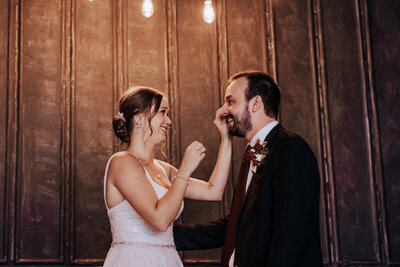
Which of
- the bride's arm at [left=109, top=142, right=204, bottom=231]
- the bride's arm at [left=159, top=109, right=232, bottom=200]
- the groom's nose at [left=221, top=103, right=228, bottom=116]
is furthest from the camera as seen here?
the bride's arm at [left=159, top=109, right=232, bottom=200]

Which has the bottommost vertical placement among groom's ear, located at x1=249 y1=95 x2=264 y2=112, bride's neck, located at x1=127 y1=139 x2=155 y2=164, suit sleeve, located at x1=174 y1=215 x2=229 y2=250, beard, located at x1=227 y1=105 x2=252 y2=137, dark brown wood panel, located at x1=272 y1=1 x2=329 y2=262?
suit sleeve, located at x1=174 y1=215 x2=229 y2=250

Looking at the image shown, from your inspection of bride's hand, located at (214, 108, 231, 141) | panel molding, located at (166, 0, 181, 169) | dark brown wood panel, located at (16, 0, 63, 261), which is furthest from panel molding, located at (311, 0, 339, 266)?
dark brown wood panel, located at (16, 0, 63, 261)

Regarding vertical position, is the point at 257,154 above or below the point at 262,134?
below

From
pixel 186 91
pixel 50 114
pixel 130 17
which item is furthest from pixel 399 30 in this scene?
pixel 50 114

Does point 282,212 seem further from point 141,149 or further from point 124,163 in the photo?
point 141,149

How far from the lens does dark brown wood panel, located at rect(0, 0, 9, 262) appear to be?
14.3 ft

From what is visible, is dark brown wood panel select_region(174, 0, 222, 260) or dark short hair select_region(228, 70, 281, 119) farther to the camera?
dark brown wood panel select_region(174, 0, 222, 260)

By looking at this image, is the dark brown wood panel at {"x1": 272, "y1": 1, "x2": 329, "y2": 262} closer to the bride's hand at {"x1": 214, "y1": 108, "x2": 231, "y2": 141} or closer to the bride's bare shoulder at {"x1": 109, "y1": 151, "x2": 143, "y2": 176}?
the bride's hand at {"x1": 214, "y1": 108, "x2": 231, "y2": 141}

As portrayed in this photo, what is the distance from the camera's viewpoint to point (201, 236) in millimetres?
3133

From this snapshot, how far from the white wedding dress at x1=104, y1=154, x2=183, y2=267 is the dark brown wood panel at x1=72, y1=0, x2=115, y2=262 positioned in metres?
1.54

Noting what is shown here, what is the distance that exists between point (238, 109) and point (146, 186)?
773 millimetres

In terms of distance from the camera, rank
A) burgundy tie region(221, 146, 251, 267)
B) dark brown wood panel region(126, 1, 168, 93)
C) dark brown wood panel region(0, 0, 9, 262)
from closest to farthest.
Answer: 1. burgundy tie region(221, 146, 251, 267)
2. dark brown wood panel region(0, 0, 9, 262)
3. dark brown wood panel region(126, 1, 168, 93)

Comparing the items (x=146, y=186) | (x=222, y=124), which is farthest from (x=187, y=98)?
(x=146, y=186)

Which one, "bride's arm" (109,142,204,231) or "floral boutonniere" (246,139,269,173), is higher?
"floral boutonniere" (246,139,269,173)
